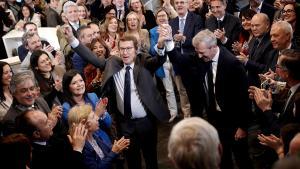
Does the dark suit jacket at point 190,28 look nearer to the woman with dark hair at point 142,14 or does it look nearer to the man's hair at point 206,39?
the woman with dark hair at point 142,14

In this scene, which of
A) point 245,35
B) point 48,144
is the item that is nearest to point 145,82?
point 48,144

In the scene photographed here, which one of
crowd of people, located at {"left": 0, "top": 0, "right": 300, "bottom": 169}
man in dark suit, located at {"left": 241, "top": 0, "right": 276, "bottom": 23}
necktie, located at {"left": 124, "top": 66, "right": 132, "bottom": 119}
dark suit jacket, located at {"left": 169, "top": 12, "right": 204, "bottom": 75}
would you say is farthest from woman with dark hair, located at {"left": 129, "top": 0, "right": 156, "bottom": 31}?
necktie, located at {"left": 124, "top": 66, "right": 132, "bottom": 119}

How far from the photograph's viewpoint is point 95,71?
4980 mm

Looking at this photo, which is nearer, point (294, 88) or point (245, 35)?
point (294, 88)

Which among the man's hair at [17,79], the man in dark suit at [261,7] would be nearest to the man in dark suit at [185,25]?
the man in dark suit at [261,7]

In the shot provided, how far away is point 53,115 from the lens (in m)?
3.66

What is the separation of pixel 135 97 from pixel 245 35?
6.92 ft

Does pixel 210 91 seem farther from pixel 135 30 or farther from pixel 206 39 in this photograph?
pixel 135 30

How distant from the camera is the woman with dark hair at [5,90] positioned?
13.1 ft

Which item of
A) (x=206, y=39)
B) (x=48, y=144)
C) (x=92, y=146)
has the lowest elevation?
(x=92, y=146)

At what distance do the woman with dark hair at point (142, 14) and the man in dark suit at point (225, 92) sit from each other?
9.14 feet

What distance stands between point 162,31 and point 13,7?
5.21 metres

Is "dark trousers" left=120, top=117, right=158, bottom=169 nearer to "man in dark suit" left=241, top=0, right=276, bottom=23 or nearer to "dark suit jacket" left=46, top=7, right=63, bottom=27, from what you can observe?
"man in dark suit" left=241, top=0, right=276, bottom=23

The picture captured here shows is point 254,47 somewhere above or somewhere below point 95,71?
above
